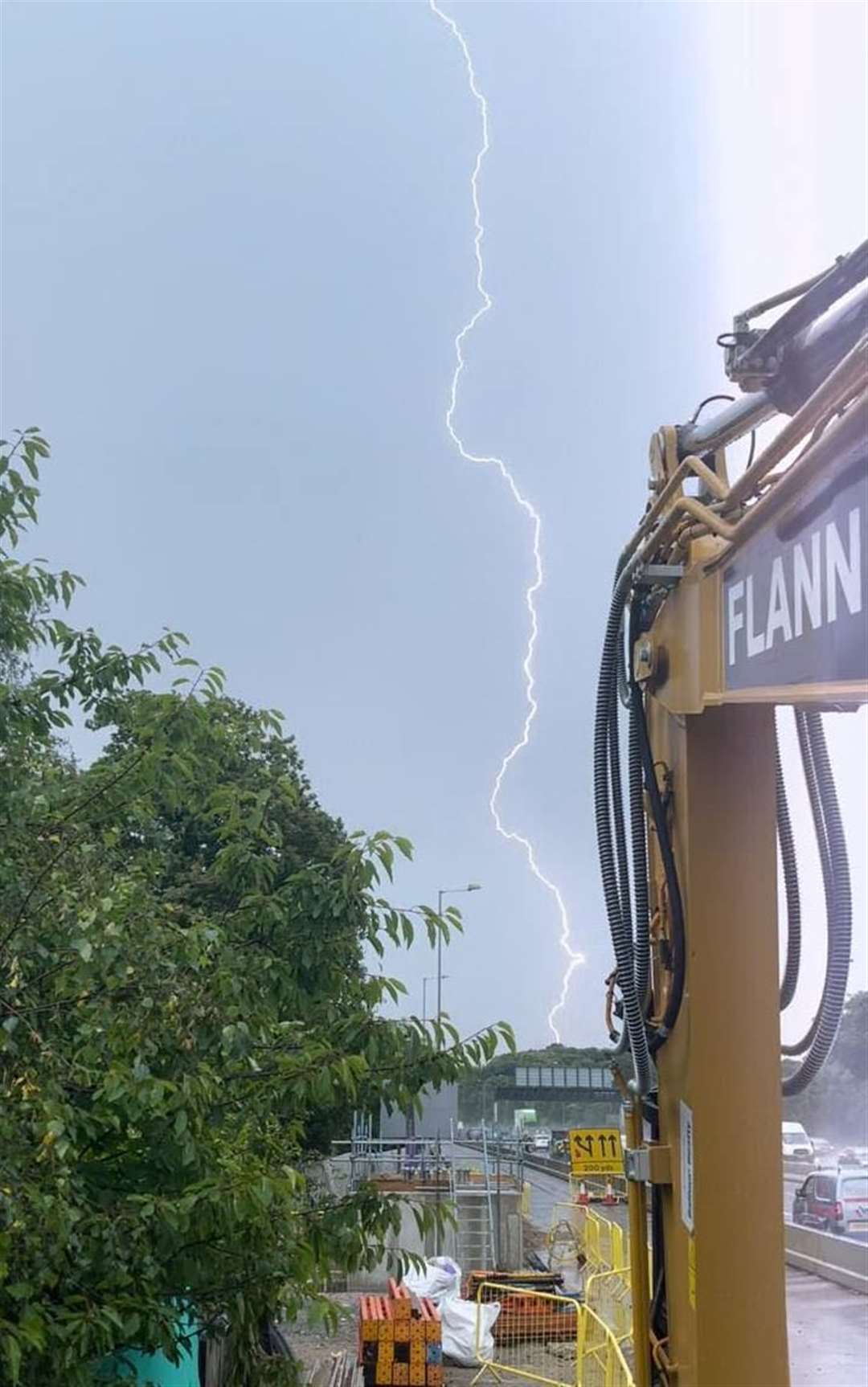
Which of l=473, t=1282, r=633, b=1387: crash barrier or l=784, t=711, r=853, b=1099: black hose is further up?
l=784, t=711, r=853, b=1099: black hose

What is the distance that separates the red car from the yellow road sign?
524cm

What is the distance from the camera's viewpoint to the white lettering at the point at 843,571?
1.58 meters

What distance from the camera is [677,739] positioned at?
9.69 feet

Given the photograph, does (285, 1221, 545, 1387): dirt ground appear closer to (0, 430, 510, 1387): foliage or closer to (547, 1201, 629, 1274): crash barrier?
(547, 1201, 629, 1274): crash barrier

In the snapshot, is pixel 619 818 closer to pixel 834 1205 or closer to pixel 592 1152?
pixel 592 1152

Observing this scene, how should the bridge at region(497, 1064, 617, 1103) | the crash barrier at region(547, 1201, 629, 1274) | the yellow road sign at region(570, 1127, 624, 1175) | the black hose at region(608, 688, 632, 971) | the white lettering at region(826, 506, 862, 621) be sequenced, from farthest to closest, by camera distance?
the bridge at region(497, 1064, 617, 1103) < the crash barrier at region(547, 1201, 629, 1274) < the yellow road sign at region(570, 1127, 624, 1175) < the black hose at region(608, 688, 632, 971) < the white lettering at region(826, 506, 862, 621)

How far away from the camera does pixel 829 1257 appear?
1586 cm

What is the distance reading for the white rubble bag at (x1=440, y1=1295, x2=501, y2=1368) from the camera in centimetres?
1246

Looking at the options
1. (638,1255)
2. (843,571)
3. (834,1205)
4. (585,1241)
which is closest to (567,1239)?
(834,1205)

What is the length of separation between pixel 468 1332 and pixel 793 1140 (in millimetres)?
9852

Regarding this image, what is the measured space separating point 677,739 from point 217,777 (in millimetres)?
2287

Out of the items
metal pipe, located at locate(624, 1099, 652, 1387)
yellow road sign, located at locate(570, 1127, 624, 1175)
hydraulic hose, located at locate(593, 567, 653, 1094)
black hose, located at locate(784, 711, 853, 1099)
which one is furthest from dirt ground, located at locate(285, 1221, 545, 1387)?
black hose, located at locate(784, 711, 853, 1099)

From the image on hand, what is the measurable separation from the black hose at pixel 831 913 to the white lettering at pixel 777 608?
60 centimetres

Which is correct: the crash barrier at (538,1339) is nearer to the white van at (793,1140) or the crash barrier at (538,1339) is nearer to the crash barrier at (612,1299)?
the crash barrier at (612,1299)
